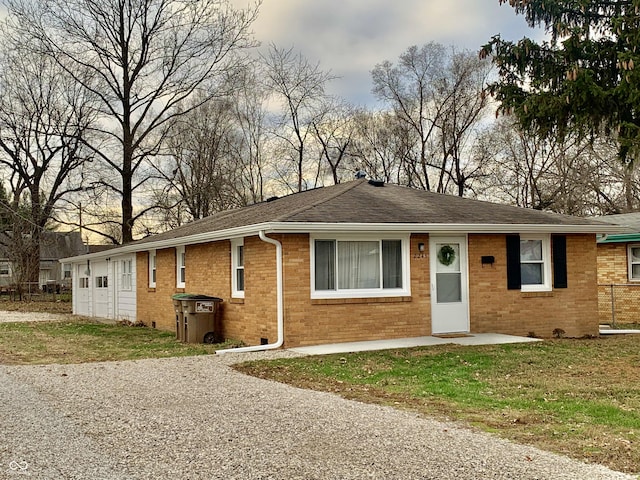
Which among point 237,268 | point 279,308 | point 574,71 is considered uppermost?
point 574,71

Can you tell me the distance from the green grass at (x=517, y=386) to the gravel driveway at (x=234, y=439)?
1.66 ft

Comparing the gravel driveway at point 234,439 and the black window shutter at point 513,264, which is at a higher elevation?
the black window shutter at point 513,264

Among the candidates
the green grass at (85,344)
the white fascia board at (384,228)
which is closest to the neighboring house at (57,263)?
the green grass at (85,344)

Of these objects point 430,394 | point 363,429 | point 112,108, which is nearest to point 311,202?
point 430,394

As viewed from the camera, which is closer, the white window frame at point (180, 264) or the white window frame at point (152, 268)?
the white window frame at point (180, 264)

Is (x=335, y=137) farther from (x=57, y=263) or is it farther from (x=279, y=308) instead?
(x=57, y=263)

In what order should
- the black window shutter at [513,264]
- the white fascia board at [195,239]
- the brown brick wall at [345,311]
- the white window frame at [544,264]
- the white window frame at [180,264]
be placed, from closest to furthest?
the brown brick wall at [345,311] → the white fascia board at [195,239] → the black window shutter at [513,264] → the white window frame at [544,264] → the white window frame at [180,264]

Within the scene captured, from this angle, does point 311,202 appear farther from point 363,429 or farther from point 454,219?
point 363,429

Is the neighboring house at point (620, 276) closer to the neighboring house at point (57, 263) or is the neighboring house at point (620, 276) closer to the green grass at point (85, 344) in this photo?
the green grass at point (85, 344)

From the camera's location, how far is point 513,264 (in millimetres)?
14859

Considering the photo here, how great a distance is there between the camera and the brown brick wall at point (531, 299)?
14664 millimetres

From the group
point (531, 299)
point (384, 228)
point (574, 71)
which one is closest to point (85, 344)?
point (384, 228)

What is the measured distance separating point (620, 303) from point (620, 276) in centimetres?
80

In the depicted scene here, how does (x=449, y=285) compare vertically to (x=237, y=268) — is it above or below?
below
